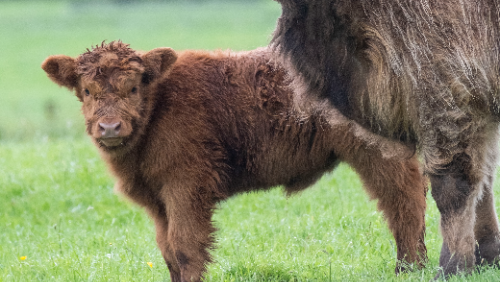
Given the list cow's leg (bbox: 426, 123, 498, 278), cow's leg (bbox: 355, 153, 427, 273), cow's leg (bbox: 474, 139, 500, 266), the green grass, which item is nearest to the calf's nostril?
the green grass

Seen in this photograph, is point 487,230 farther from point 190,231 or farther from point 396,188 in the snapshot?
point 190,231

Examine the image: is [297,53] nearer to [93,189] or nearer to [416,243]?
[416,243]

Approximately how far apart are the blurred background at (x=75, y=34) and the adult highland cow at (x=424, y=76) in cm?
1177

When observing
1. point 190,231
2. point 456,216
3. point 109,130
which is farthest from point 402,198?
point 109,130

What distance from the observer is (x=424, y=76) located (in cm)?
438

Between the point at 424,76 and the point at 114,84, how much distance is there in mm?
2437

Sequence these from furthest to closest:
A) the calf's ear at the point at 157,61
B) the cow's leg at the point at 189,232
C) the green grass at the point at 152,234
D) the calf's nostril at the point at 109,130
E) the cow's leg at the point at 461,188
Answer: the green grass at the point at 152,234, the calf's ear at the point at 157,61, the cow's leg at the point at 189,232, the calf's nostril at the point at 109,130, the cow's leg at the point at 461,188

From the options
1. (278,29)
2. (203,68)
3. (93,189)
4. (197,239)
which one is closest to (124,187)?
(197,239)

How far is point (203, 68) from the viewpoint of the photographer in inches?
236

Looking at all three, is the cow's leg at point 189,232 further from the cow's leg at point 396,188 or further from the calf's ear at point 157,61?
the cow's leg at point 396,188

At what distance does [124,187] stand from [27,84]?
26617mm

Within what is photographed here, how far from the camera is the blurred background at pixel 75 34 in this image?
68.0 ft

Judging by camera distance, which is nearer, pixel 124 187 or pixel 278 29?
pixel 278 29

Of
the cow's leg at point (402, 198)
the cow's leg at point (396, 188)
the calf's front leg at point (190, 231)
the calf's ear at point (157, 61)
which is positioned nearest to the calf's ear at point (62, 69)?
the calf's ear at point (157, 61)
